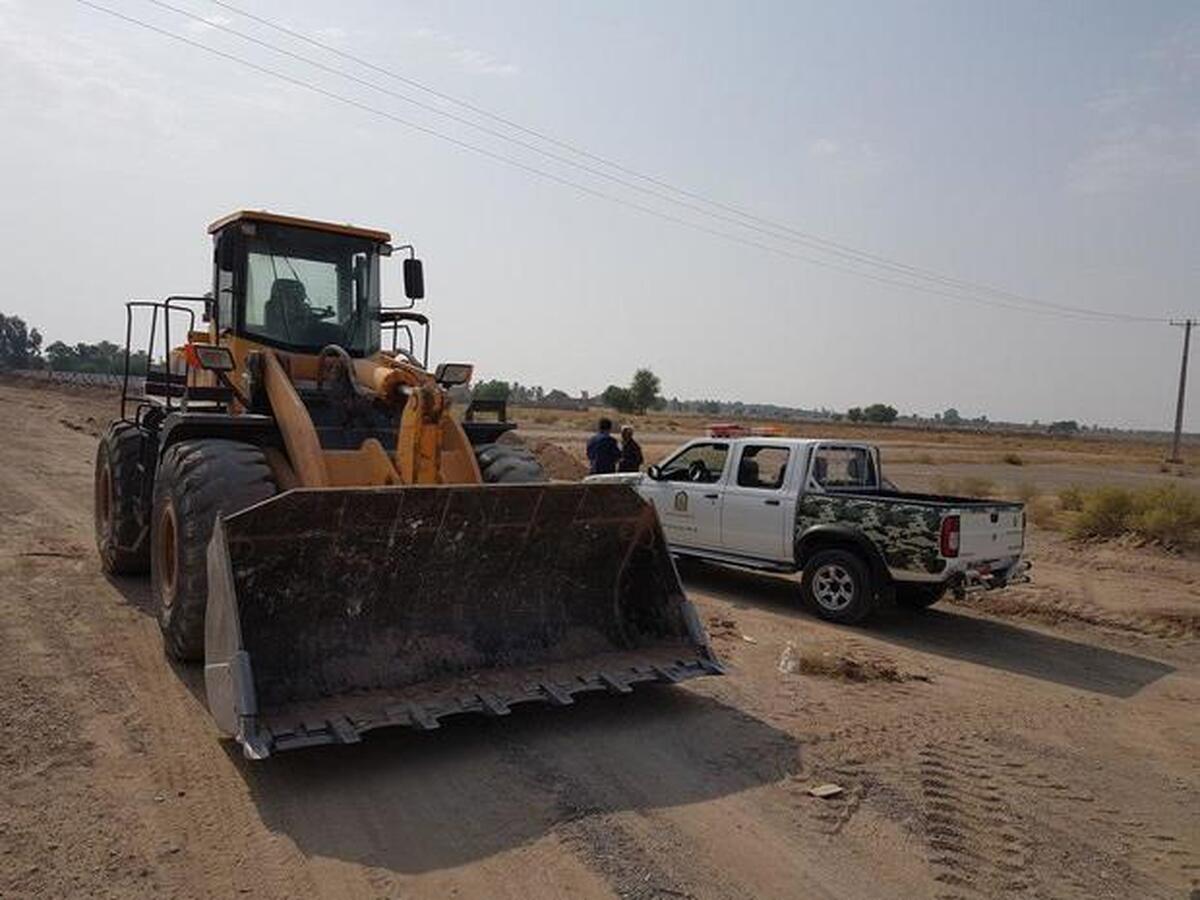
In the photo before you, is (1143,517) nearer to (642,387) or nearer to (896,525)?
(896,525)

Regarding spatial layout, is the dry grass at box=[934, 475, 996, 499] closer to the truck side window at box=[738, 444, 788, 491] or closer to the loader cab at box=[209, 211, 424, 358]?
the truck side window at box=[738, 444, 788, 491]

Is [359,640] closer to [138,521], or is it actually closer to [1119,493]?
[138,521]

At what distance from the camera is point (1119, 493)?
1744 cm

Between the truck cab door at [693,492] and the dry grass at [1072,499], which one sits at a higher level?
the truck cab door at [693,492]

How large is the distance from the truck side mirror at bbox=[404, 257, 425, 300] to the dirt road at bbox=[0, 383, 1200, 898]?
11.8ft

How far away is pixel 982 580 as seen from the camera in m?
9.15

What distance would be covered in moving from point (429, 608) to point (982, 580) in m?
5.56

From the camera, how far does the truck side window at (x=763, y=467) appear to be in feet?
34.6

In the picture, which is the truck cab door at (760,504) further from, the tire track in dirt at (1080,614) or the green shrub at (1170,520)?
the green shrub at (1170,520)

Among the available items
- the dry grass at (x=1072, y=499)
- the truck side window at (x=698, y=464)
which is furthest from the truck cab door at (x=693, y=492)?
the dry grass at (x=1072, y=499)

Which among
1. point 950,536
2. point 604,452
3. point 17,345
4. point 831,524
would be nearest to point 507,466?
point 831,524

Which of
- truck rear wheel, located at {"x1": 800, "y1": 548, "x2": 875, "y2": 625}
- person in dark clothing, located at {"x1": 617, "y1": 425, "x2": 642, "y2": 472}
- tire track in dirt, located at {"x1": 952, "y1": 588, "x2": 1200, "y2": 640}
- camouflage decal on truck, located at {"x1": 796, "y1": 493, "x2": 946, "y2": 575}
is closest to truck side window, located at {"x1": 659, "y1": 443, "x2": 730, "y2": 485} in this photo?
camouflage decal on truck, located at {"x1": 796, "y1": 493, "x2": 946, "y2": 575}

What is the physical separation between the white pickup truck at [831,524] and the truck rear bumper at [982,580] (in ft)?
0.04

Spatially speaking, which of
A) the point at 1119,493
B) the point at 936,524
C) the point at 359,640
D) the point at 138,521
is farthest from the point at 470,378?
the point at 1119,493
